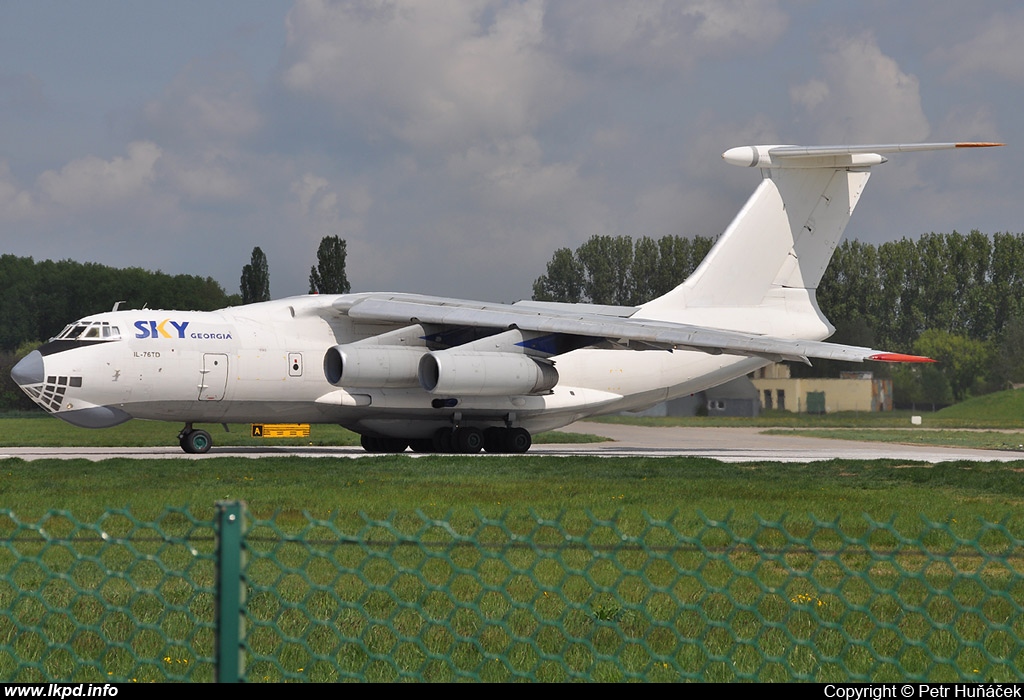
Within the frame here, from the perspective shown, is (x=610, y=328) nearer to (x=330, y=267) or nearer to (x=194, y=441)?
(x=194, y=441)

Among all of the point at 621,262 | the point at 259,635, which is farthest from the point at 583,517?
the point at 621,262

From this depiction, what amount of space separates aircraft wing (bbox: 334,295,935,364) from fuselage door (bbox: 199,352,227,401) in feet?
8.20

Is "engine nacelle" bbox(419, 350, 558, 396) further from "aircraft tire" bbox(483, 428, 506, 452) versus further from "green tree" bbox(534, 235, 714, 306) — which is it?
"green tree" bbox(534, 235, 714, 306)

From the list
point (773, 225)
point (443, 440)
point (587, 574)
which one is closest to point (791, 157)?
point (773, 225)

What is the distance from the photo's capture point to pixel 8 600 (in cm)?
711

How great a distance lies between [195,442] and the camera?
2077 cm

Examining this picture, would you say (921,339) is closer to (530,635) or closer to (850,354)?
(850,354)

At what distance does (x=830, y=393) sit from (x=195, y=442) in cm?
2038

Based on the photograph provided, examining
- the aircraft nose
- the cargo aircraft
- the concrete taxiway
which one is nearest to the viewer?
the aircraft nose

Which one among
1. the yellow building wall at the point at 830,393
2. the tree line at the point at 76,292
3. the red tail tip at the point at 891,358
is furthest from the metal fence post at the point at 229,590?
the tree line at the point at 76,292

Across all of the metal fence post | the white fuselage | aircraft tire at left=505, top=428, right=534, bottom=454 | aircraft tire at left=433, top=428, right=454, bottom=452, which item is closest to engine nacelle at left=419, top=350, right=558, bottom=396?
the white fuselage

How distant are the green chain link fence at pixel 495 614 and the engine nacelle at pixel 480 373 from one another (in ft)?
35.7

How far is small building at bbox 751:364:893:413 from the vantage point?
3466 cm

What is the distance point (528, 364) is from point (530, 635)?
14.8 metres
